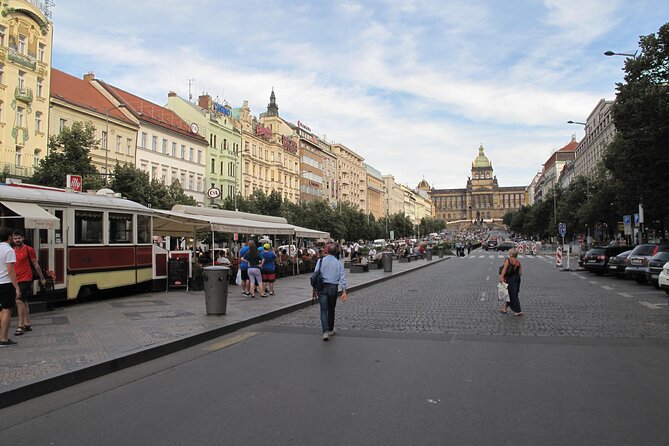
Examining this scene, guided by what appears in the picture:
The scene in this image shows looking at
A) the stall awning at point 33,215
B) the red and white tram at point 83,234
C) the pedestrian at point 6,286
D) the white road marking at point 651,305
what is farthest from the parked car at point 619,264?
the pedestrian at point 6,286

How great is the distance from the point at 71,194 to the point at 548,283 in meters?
18.2

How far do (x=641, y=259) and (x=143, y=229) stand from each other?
1876 cm

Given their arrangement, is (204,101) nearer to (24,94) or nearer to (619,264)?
(24,94)

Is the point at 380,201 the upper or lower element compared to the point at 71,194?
upper

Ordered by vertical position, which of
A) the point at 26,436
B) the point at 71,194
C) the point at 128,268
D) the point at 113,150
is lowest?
the point at 26,436

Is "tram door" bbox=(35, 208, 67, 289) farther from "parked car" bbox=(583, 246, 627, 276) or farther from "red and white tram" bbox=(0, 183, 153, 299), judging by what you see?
"parked car" bbox=(583, 246, 627, 276)

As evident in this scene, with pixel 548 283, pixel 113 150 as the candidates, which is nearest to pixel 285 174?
pixel 113 150

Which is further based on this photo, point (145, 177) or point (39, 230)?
point (145, 177)

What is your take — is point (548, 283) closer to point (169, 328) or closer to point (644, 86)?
point (644, 86)

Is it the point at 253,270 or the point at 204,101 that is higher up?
the point at 204,101

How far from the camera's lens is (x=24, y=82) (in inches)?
1598

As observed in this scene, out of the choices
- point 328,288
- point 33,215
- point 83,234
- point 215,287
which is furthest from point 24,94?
point 328,288

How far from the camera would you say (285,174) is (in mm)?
86375

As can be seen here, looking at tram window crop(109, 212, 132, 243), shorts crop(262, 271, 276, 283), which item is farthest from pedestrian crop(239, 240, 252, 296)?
tram window crop(109, 212, 132, 243)
